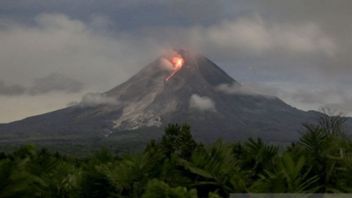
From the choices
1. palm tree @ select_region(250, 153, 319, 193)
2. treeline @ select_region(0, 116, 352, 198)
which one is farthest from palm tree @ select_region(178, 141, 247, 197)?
palm tree @ select_region(250, 153, 319, 193)

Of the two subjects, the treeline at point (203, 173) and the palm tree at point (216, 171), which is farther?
the palm tree at point (216, 171)

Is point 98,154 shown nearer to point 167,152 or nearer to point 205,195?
point 167,152

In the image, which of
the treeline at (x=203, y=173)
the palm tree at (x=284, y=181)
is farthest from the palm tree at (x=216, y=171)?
the palm tree at (x=284, y=181)

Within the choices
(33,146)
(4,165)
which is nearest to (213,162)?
(4,165)

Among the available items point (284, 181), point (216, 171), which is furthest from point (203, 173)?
point (284, 181)

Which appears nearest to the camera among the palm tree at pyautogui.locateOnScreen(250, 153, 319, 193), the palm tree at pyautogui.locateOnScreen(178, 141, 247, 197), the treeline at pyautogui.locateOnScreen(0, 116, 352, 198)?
the palm tree at pyautogui.locateOnScreen(250, 153, 319, 193)

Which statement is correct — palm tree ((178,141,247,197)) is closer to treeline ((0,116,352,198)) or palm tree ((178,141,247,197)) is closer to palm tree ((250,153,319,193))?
treeline ((0,116,352,198))

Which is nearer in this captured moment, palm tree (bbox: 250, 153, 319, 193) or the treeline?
palm tree (bbox: 250, 153, 319, 193)

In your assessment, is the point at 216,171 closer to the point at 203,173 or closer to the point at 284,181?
the point at 203,173

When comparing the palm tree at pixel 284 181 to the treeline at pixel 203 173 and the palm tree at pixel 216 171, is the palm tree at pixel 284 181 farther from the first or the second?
the palm tree at pixel 216 171

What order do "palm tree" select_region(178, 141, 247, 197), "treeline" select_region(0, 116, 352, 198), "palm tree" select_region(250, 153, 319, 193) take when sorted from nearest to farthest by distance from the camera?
"palm tree" select_region(250, 153, 319, 193) → "treeline" select_region(0, 116, 352, 198) → "palm tree" select_region(178, 141, 247, 197)

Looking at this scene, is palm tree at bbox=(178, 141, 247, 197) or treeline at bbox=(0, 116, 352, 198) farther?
palm tree at bbox=(178, 141, 247, 197)
